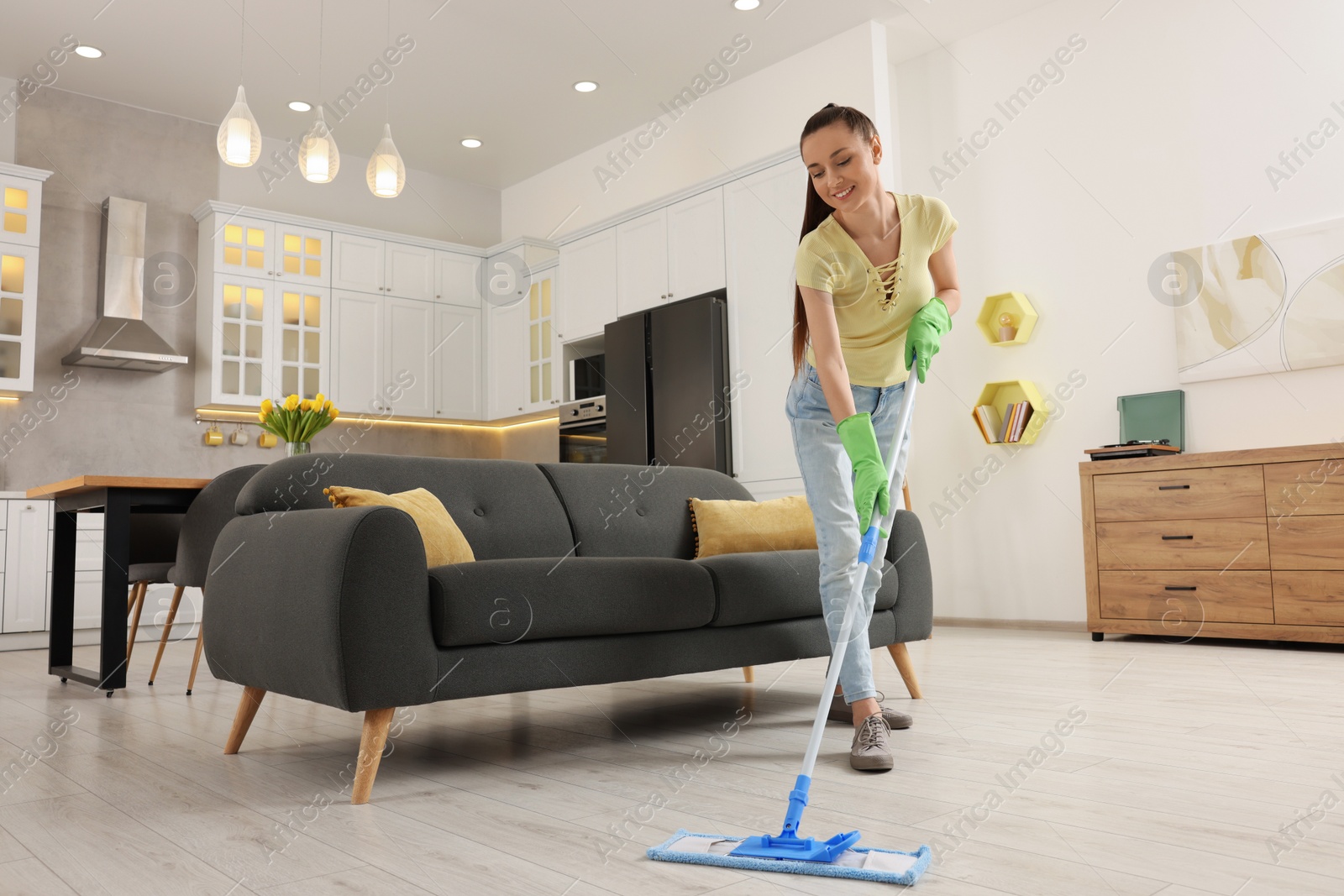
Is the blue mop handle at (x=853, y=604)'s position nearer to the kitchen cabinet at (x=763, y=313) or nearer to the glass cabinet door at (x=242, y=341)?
the kitchen cabinet at (x=763, y=313)

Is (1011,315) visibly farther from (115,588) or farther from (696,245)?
(115,588)

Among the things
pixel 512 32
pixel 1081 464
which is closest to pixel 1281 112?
pixel 1081 464

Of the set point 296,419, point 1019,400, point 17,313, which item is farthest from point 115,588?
→ point 1019,400

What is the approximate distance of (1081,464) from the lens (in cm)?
428

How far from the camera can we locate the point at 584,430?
604 cm

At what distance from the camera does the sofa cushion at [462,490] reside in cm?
221

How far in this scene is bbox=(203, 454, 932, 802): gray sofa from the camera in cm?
177

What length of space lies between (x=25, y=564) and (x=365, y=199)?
322cm

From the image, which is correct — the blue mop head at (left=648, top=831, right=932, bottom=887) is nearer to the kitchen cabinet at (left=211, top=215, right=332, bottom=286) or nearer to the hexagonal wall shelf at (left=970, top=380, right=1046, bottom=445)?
the hexagonal wall shelf at (left=970, top=380, right=1046, bottom=445)

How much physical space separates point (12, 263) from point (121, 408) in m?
0.93

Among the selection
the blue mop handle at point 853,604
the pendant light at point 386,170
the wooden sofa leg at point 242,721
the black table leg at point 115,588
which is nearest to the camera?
the blue mop handle at point 853,604

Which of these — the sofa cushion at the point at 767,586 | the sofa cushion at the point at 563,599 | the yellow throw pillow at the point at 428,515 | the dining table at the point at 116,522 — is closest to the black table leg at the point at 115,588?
the dining table at the point at 116,522

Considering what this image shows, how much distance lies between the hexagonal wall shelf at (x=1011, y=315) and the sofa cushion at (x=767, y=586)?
2.69 metres

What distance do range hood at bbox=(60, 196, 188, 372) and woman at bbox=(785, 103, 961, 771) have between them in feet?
15.2
